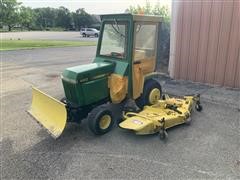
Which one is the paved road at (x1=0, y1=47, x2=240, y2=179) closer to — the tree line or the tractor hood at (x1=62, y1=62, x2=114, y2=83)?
the tractor hood at (x1=62, y1=62, x2=114, y2=83)

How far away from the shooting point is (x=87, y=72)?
14.4 feet

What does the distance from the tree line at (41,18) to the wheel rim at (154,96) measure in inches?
2140

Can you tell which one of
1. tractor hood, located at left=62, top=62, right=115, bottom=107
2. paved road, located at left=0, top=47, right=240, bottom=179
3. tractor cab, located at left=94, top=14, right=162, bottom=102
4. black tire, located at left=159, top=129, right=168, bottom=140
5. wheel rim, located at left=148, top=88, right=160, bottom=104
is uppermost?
tractor cab, located at left=94, top=14, right=162, bottom=102

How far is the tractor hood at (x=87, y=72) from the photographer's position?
14.1 feet

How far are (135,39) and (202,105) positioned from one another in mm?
2387

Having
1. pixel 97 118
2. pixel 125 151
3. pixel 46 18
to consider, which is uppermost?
pixel 46 18

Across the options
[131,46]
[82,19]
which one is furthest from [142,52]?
[82,19]

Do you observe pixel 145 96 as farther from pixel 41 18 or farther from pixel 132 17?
pixel 41 18

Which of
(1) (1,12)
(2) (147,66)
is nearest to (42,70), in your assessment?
(2) (147,66)

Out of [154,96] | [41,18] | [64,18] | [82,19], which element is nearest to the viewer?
[154,96]

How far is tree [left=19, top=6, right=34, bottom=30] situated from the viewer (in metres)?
65.0

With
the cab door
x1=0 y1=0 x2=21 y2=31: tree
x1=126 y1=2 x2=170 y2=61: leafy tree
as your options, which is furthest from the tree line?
the cab door

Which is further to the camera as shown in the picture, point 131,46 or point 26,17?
point 26,17

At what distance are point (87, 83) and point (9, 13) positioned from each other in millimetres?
64924
